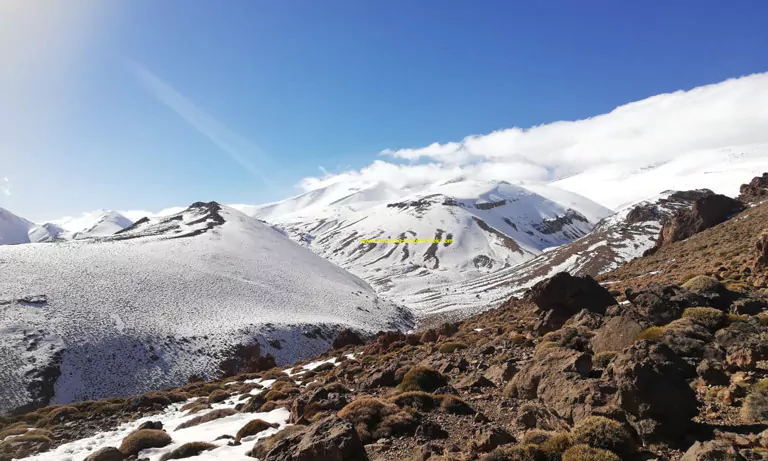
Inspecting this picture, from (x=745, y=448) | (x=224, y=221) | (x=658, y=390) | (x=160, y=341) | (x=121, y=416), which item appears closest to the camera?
(x=745, y=448)

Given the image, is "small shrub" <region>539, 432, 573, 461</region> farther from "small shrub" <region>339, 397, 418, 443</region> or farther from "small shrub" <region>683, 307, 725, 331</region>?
"small shrub" <region>683, 307, 725, 331</region>

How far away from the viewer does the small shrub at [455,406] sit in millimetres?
13836

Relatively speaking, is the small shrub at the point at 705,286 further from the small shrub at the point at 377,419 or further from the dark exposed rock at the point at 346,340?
the dark exposed rock at the point at 346,340

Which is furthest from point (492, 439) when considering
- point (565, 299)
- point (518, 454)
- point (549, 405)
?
point (565, 299)

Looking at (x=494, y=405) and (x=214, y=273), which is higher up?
(x=214, y=273)

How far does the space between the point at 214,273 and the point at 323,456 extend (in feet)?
253

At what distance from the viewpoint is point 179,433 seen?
62.7 ft

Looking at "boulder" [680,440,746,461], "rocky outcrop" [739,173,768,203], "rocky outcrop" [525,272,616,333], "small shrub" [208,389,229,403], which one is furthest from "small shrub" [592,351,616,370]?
"rocky outcrop" [739,173,768,203]

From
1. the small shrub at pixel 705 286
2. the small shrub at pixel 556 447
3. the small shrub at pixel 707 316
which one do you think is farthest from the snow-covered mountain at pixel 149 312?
the small shrub at pixel 705 286

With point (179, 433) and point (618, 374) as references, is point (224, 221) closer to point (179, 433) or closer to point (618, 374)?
point (179, 433)

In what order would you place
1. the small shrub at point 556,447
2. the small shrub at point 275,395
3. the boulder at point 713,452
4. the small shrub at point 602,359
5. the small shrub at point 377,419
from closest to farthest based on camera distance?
the boulder at point 713,452, the small shrub at point 556,447, the small shrub at point 377,419, the small shrub at point 602,359, the small shrub at point 275,395

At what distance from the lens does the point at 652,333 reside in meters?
14.0

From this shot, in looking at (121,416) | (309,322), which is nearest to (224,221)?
(309,322)

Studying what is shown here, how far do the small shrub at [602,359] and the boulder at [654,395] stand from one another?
3.38 m
